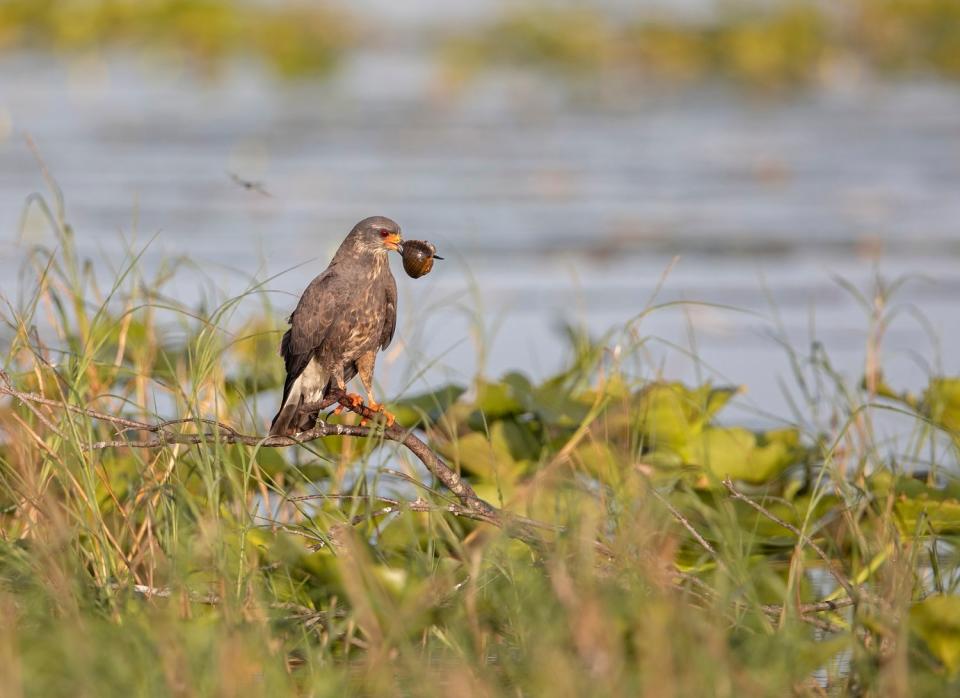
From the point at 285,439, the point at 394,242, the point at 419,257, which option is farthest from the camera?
the point at 394,242

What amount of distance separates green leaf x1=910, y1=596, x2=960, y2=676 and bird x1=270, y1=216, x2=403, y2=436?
5.00ft

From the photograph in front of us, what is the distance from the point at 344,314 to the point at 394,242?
0.78ft

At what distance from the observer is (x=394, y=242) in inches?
166

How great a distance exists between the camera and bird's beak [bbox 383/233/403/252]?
4.21m

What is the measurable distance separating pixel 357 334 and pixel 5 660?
5.01 ft

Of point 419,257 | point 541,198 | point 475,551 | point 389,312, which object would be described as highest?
point 419,257

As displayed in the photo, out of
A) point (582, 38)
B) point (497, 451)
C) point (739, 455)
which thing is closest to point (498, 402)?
point (497, 451)

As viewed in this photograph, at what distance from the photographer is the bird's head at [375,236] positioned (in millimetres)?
4219

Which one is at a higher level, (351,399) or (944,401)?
(351,399)

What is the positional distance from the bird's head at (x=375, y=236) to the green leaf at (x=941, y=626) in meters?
1.70

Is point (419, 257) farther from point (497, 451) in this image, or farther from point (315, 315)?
point (497, 451)

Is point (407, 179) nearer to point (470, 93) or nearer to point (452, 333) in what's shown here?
point (452, 333)

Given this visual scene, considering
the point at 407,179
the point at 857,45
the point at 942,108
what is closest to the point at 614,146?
the point at 407,179

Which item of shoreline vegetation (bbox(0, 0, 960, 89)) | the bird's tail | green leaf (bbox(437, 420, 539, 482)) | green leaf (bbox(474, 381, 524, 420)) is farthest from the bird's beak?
shoreline vegetation (bbox(0, 0, 960, 89))
